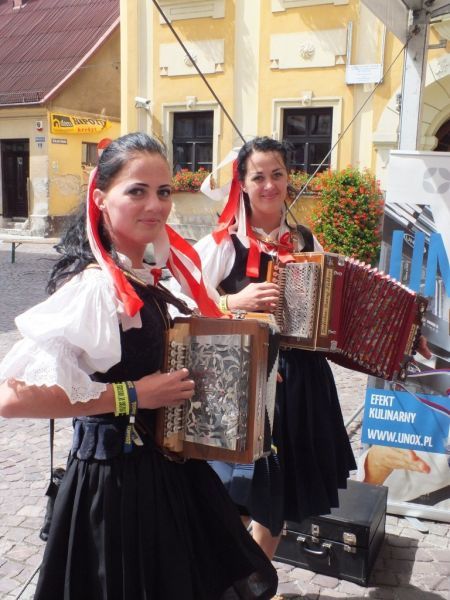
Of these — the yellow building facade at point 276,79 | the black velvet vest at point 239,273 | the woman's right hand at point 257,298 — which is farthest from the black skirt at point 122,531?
the yellow building facade at point 276,79

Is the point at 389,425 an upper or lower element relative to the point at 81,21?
lower

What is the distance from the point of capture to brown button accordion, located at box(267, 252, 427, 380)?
2293 millimetres

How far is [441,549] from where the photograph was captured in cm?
296

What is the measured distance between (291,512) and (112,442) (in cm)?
103

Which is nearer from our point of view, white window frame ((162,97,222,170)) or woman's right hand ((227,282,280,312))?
woman's right hand ((227,282,280,312))

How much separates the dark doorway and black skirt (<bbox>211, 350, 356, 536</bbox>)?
1633 cm

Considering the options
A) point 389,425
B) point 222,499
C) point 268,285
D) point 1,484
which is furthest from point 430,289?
point 1,484

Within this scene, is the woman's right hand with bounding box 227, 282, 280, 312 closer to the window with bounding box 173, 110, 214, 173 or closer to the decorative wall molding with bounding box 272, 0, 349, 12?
the decorative wall molding with bounding box 272, 0, 349, 12

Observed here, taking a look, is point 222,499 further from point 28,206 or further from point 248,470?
point 28,206

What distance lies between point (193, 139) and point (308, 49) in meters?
2.71

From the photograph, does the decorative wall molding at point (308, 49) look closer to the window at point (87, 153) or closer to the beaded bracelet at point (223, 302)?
the window at point (87, 153)

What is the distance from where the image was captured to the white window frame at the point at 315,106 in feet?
35.0

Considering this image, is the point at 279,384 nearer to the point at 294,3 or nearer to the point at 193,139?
the point at 294,3

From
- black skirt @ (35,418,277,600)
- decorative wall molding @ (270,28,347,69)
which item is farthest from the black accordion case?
decorative wall molding @ (270,28,347,69)
